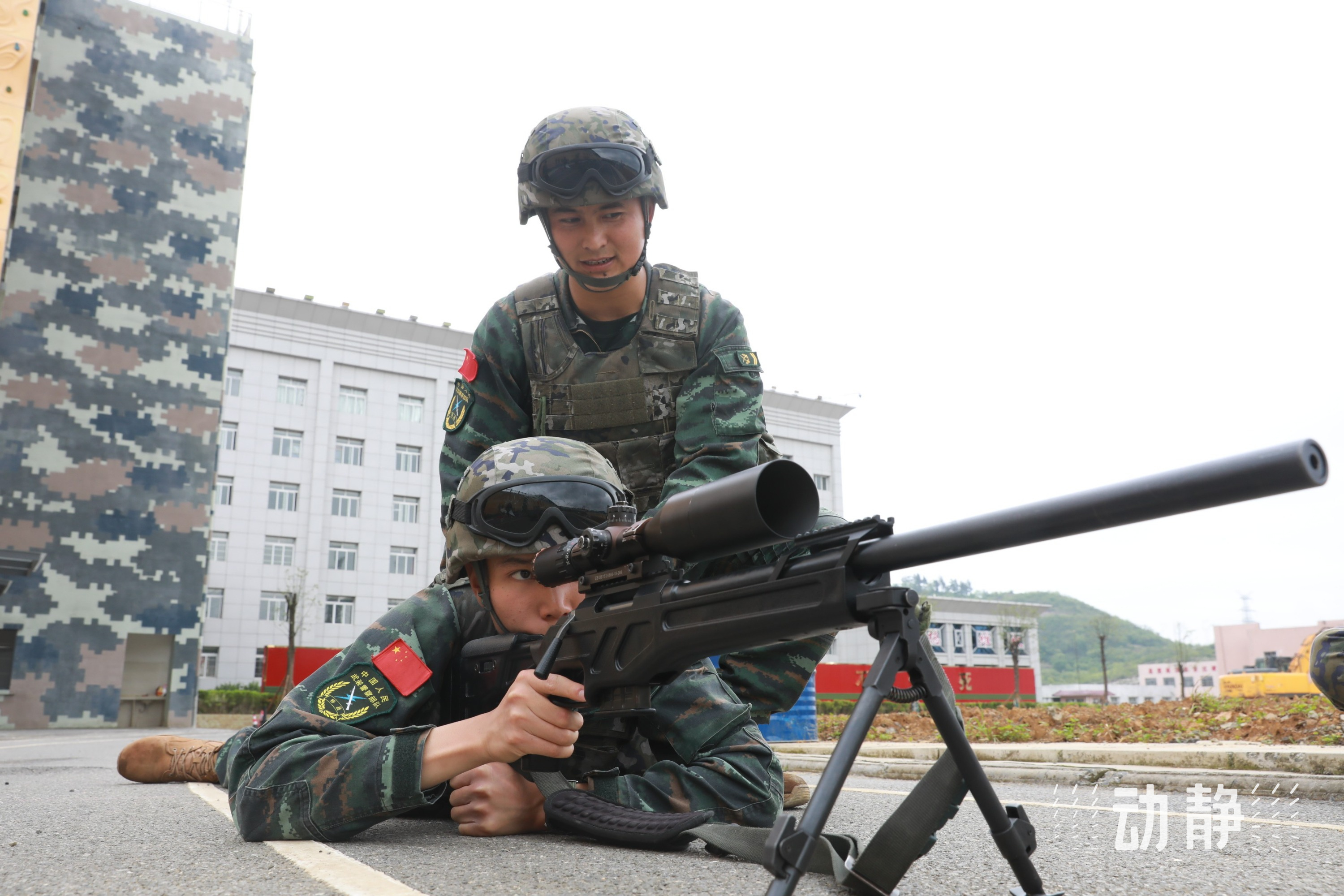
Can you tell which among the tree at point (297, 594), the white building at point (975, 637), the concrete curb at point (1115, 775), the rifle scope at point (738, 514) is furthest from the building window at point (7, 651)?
the white building at point (975, 637)

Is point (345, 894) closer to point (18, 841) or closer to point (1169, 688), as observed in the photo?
point (18, 841)

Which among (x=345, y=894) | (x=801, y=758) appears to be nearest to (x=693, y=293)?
(x=345, y=894)

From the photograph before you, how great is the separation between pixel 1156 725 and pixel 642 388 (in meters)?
7.19

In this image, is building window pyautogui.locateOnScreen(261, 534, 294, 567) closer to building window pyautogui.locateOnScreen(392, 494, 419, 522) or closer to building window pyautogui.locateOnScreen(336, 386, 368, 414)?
building window pyautogui.locateOnScreen(392, 494, 419, 522)

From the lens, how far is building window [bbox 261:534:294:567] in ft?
118

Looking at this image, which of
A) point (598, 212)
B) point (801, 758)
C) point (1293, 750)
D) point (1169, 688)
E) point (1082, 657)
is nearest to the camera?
point (598, 212)

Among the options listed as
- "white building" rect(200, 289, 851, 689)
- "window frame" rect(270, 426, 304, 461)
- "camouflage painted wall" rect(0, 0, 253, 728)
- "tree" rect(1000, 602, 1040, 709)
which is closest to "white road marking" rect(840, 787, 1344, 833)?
"camouflage painted wall" rect(0, 0, 253, 728)

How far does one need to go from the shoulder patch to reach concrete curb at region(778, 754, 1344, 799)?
1899mm

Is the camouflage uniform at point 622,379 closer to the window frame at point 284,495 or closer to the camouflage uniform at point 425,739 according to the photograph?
A: the camouflage uniform at point 425,739

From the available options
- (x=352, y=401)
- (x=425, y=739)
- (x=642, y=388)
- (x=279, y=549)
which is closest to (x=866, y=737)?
(x=425, y=739)

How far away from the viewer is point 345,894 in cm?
170

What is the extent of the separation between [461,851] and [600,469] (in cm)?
124

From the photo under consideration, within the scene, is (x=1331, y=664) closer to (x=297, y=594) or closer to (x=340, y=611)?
(x=297, y=594)

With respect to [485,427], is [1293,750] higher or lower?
lower
